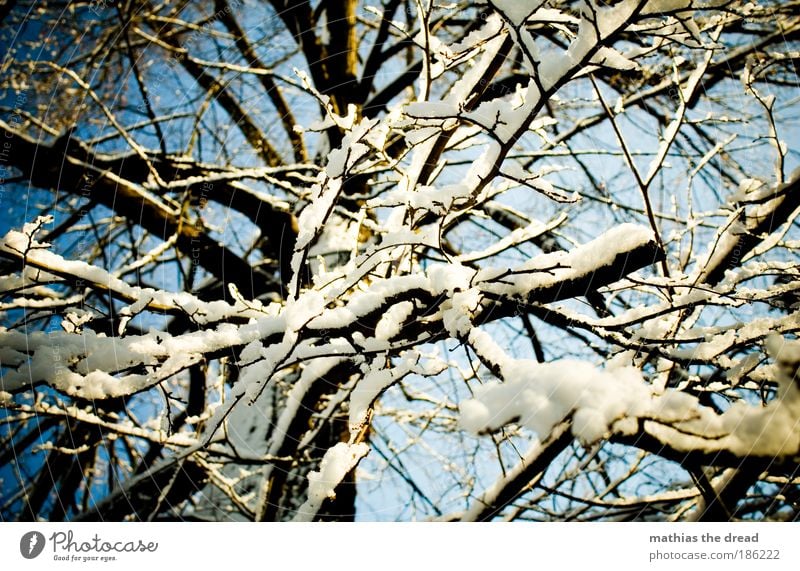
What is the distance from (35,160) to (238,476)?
1.49 metres

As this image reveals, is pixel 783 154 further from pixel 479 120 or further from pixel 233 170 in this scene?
pixel 233 170

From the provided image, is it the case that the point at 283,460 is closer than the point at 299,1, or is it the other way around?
the point at 283,460

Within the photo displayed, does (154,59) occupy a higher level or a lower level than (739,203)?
higher

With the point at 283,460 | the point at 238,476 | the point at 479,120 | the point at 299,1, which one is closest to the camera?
the point at 479,120

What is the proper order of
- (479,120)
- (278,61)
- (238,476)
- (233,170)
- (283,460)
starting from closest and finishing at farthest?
(479,120) → (283,460) → (233,170) → (238,476) → (278,61)

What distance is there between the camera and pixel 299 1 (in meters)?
2.30

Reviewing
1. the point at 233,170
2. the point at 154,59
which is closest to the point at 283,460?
the point at 233,170
